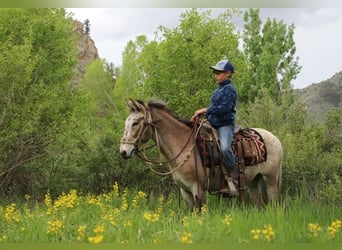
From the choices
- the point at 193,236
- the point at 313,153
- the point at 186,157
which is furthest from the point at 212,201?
the point at 193,236

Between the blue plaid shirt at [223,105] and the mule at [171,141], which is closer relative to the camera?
the mule at [171,141]

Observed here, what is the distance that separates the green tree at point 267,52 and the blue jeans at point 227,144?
1739cm

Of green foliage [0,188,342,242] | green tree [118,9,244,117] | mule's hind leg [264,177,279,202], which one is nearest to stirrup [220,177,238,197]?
green foliage [0,188,342,242]

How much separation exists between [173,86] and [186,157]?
6830 millimetres

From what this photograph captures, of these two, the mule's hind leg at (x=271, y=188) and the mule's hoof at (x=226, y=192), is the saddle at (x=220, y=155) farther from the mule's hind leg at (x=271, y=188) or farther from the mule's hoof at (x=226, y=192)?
the mule's hind leg at (x=271, y=188)

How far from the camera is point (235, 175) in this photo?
320 inches

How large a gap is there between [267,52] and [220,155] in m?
22.1

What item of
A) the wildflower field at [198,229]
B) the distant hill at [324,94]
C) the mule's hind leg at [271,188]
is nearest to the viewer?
the wildflower field at [198,229]

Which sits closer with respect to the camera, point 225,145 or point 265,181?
point 225,145

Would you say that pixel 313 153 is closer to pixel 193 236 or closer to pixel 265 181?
pixel 265 181

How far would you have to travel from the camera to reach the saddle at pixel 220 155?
25.8ft

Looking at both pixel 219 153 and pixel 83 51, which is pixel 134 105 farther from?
pixel 83 51

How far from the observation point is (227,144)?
764 centimetres

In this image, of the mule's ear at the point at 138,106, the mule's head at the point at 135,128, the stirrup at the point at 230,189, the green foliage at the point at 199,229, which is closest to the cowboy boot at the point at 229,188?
the stirrup at the point at 230,189
